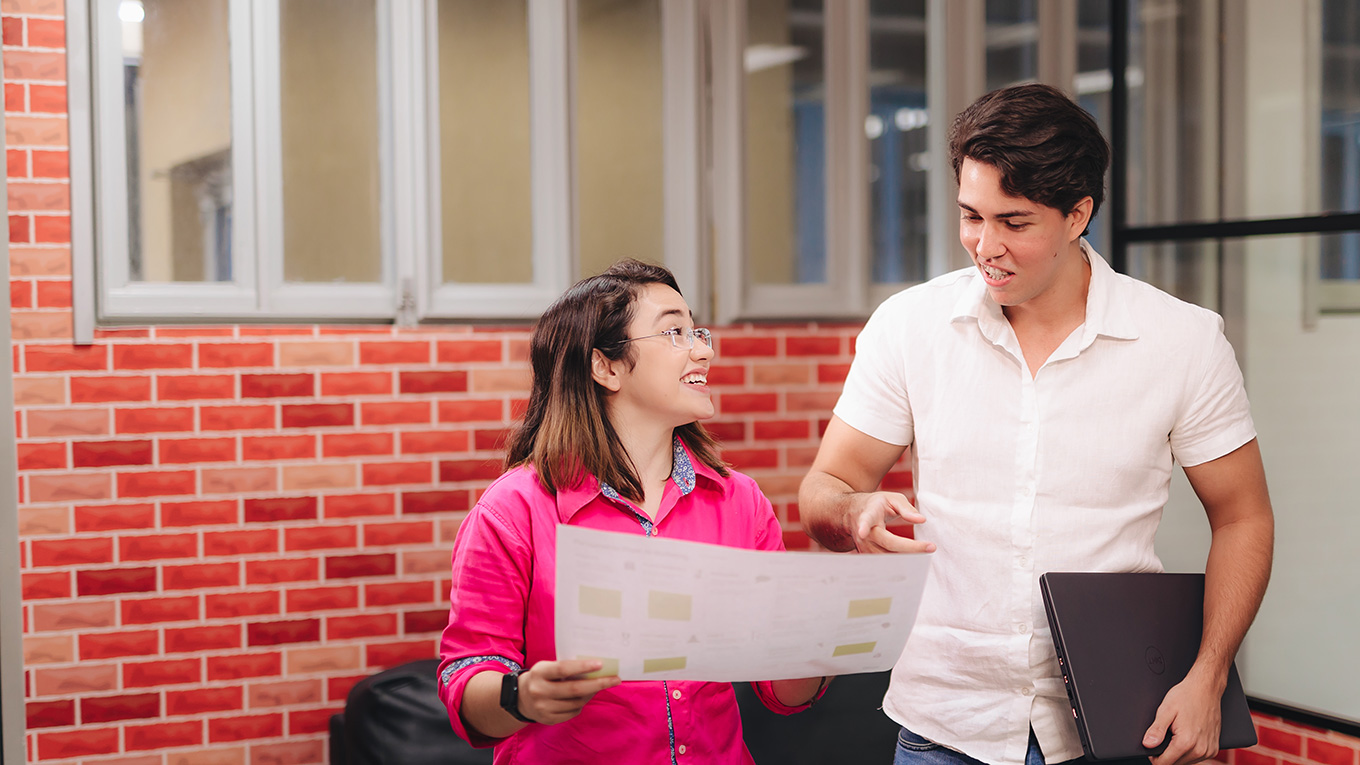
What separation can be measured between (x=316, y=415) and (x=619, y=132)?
1.16m

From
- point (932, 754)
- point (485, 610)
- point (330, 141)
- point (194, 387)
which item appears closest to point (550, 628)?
point (485, 610)

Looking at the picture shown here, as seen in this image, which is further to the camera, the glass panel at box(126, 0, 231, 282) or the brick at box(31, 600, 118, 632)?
the glass panel at box(126, 0, 231, 282)

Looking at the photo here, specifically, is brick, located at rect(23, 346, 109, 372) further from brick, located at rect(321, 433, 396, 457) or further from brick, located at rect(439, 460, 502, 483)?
brick, located at rect(439, 460, 502, 483)

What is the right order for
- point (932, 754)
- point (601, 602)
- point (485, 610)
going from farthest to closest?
point (932, 754) < point (485, 610) < point (601, 602)

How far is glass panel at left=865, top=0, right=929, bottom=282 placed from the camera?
3312mm

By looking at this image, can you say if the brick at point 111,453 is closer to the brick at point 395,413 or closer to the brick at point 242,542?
the brick at point 242,542

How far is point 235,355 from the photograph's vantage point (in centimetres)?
258

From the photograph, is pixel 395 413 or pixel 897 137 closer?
pixel 395 413

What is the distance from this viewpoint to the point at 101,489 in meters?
2.46

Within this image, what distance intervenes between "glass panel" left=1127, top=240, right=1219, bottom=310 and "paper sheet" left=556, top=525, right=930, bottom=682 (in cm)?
247

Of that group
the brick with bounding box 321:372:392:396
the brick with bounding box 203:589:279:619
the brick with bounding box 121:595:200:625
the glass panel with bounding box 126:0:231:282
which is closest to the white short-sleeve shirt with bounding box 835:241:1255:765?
the brick with bounding box 321:372:392:396

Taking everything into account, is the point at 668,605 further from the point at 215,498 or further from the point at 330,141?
the point at 330,141

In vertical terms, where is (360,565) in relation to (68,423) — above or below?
below

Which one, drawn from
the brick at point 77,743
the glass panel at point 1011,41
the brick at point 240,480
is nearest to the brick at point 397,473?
the brick at point 240,480
